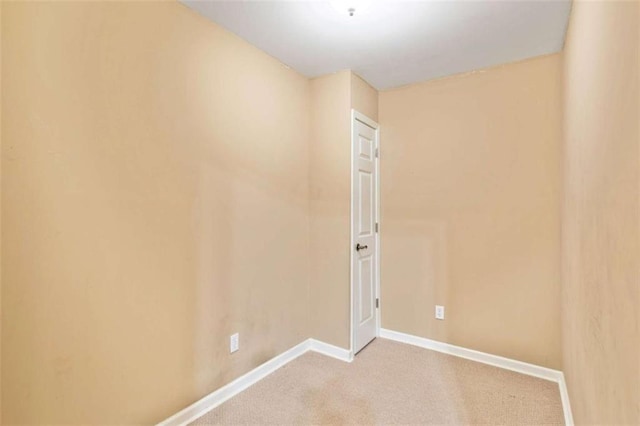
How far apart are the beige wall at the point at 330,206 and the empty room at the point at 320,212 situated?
0.02 m

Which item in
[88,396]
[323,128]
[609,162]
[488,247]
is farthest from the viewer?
[323,128]

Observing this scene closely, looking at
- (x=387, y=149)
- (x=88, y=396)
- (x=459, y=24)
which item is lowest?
(x=88, y=396)

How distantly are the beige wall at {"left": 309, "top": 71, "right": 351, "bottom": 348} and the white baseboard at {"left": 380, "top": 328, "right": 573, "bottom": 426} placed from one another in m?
0.69

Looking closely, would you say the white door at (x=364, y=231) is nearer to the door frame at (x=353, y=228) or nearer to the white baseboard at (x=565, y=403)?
the door frame at (x=353, y=228)

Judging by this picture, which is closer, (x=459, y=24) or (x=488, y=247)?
(x=459, y=24)

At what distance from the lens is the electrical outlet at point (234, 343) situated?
2271 mm

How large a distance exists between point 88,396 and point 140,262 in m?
0.65

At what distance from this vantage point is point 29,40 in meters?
1.36

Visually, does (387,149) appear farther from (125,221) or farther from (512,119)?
(125,221)

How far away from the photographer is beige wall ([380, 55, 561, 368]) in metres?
2.55

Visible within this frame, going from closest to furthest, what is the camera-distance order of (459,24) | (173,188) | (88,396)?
(88,396)
(173,188)
(459,24)

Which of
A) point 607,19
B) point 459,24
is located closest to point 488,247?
point 459,24

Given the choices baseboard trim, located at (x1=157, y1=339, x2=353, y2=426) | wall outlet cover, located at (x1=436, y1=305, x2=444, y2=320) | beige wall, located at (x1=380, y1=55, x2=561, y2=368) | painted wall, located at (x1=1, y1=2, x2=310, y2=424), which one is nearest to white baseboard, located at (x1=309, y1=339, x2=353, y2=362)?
baseboard trim, located at (x1=157, y1=339, x2=353, y2=426)

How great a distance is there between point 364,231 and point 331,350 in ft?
3.58
